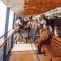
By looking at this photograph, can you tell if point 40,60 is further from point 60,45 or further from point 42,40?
point 60,45

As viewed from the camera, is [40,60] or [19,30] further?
[19,30]

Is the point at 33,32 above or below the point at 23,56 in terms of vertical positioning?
above

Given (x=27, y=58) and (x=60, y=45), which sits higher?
(x=60, y=45)

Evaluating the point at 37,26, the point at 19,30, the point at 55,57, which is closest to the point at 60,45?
the point at 55,57

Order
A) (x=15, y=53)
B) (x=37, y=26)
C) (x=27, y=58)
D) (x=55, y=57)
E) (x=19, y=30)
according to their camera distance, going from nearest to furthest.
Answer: (x=55, y=57) → (x=27, y=58) → (x=15, y=53) → (x=37, y=26) → (x=19, y=30)

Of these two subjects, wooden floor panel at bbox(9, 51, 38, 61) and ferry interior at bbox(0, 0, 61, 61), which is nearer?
ferry interior at bbox(0, 0, 61, 61)

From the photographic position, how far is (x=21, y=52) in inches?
298

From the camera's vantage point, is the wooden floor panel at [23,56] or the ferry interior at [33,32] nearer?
the ferry interior at [33,32]

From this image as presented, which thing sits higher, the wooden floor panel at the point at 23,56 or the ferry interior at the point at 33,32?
the ferry interior at the point at 33,32

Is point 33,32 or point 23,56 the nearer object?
point 23,56

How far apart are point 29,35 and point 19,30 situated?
0.75 meters

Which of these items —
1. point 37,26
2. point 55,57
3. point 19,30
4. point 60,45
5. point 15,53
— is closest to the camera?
point 55,57

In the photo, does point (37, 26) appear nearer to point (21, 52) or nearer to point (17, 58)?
point (21, 52)

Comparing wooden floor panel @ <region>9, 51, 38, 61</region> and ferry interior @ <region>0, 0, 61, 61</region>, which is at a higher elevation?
ferry interior @ <region>0, 0, 61, 61</region>
